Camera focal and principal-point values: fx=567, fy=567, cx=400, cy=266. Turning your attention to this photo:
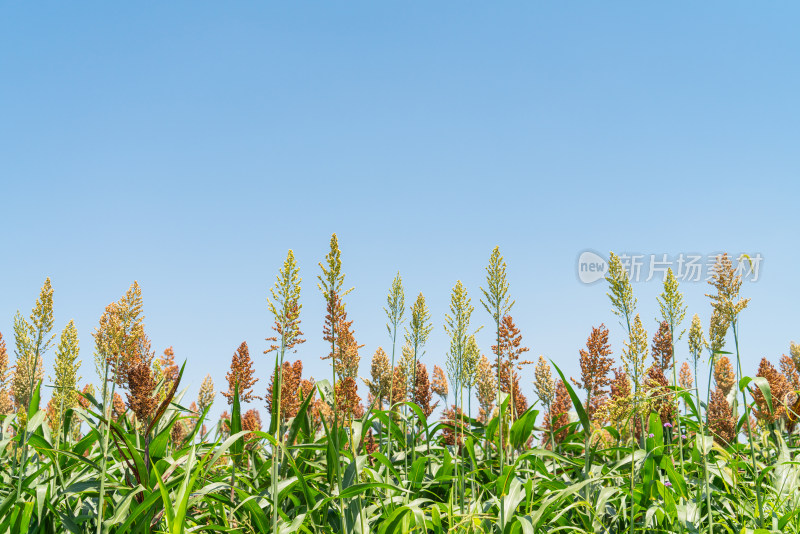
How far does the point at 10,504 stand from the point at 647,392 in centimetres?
460

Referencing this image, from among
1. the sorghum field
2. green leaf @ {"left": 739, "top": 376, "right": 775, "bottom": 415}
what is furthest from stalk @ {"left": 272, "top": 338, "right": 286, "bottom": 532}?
green leaf @ {"left": 739, "top": 376, "right": 775, "bottom": 415}

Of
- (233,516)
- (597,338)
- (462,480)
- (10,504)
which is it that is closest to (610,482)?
(597,338)

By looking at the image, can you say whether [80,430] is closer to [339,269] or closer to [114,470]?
[114,470]

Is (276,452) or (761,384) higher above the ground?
(761,384)

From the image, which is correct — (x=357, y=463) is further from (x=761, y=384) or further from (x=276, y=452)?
(x=761, y=384)

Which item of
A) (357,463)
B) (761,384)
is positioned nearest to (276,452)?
(357,463)

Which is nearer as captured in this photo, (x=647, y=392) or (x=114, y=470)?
(x=647, y=392)

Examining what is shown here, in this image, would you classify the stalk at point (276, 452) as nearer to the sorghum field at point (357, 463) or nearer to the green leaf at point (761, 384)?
the sorghum field at point (357, 463)

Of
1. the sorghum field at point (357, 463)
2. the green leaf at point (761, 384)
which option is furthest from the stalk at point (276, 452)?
the green leaf at point (761, 384)

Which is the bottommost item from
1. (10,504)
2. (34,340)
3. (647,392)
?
(10,504)

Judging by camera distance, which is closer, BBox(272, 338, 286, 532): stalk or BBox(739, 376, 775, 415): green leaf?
BBox(272, 338, 286, 532): stalk

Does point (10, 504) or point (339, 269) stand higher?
point (339, 269)

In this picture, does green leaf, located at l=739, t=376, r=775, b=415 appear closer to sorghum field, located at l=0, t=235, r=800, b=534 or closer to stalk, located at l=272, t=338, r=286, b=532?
sorghum field, located at l=0, t=235, r=800, b=534

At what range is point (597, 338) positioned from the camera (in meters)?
5.77
